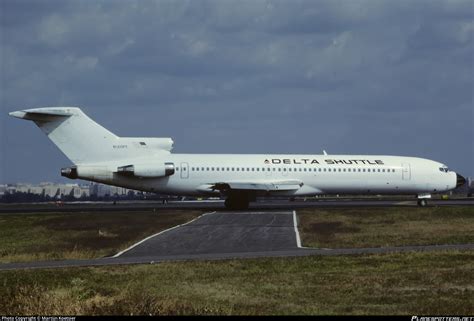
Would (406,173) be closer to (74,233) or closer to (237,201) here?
(237,201)

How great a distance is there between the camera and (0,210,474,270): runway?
849 inches

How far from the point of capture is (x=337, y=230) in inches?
1268

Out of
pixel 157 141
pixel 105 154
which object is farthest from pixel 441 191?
pixel 105 154

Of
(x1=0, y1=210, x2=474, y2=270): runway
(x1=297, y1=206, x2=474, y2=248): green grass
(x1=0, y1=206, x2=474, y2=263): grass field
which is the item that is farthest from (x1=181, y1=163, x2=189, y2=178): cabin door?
(x1=0, y1=210, x2=474, y2=270): runway

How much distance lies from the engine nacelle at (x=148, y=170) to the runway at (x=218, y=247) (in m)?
13.0

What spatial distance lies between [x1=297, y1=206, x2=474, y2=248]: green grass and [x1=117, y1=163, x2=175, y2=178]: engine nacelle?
9.78 m

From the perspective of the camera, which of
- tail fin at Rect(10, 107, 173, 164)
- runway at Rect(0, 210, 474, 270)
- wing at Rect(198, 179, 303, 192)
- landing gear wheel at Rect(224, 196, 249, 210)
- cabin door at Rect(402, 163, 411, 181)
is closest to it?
runway at Rect(0, 210, 474, 270)

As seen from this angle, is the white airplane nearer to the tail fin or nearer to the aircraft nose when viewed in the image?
the tail fin

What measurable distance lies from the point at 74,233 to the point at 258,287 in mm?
18464

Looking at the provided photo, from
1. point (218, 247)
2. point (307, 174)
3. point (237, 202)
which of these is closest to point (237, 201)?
point (237, 202)

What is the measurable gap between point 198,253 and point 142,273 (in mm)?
4924

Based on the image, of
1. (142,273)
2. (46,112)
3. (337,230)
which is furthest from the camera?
(46,112)

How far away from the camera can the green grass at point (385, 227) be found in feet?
87.9

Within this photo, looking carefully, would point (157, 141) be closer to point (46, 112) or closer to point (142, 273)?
point (46, 112)
